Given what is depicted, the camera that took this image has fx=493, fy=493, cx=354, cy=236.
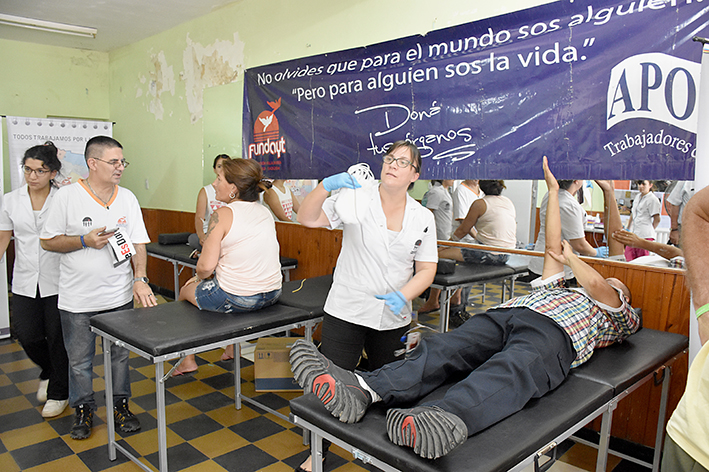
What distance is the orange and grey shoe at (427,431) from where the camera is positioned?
120 cm

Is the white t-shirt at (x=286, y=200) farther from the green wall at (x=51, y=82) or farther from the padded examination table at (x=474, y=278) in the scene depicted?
the green wall at (x=51, y=82)

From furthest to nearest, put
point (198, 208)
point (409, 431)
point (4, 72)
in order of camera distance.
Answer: point (4, 72), point (198, 208), point (409, 431)

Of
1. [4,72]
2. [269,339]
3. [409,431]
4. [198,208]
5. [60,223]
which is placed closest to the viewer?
[409,431]

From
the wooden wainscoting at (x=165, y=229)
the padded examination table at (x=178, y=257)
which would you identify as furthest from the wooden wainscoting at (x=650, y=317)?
the wooden wainscoting at (x=165, y=229)

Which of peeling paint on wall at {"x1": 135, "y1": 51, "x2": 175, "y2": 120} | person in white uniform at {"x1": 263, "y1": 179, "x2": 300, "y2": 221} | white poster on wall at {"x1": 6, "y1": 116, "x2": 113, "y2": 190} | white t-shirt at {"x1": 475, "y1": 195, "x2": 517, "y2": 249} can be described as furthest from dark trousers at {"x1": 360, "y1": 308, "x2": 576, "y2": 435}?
peeling paint on wall at {"x1": 135, "y1": 51, "x2": 175, "y2": 120}

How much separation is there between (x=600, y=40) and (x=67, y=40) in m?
6.03

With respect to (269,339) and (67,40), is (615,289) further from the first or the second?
A: (67,40)

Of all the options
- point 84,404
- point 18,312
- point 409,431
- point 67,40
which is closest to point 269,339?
point 84,404

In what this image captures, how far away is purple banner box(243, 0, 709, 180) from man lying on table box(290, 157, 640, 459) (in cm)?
23

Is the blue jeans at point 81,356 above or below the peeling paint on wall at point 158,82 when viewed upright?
below

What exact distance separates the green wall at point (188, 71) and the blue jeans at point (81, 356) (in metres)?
2.29

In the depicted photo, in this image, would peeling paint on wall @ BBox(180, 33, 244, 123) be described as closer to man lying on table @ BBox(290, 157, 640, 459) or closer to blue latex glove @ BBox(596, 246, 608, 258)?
man lying on table @ BBox(290, 157, 640, 459)

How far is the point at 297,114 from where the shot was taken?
3750mm

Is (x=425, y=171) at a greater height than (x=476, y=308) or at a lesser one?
greater
